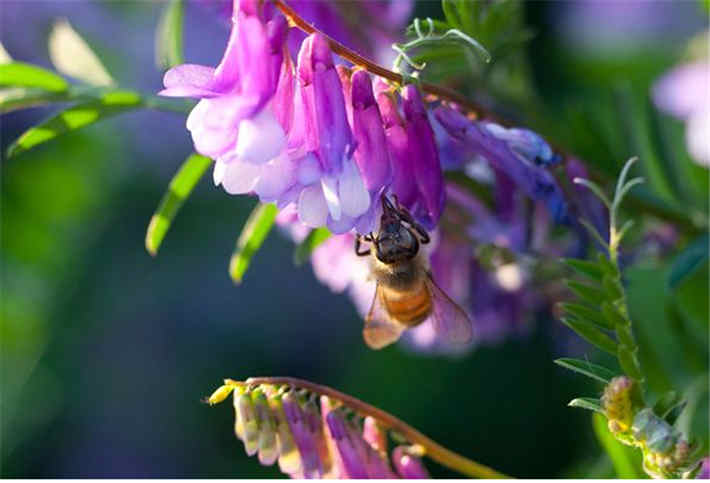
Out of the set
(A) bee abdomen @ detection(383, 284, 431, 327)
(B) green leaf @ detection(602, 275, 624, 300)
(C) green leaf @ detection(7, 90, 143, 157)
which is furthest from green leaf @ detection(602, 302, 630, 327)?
(C) green leaf @ detection(7, 90, 143, 157)

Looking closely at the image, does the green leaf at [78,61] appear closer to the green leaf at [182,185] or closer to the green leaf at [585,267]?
the green leaf at [182,185]

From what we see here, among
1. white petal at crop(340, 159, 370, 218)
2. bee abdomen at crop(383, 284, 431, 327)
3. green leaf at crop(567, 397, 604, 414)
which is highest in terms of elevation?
white petal at crop(340, 159, 370, 218)

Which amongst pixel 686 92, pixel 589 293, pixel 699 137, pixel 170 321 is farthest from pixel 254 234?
pixel 170 321

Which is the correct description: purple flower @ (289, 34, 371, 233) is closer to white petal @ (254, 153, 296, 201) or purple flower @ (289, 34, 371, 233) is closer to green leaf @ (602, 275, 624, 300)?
white petal @ (254, 153, 296, 201)

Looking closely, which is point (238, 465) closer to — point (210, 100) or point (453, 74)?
point (453, 74)

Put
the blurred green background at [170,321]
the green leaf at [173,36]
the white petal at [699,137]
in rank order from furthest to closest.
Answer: the blurred green background at [170,321]
the white petal at [699,137]
the green leaf at [173,36]

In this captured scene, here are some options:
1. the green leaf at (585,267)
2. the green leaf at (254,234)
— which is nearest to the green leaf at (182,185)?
the green leaf at (254,234)
